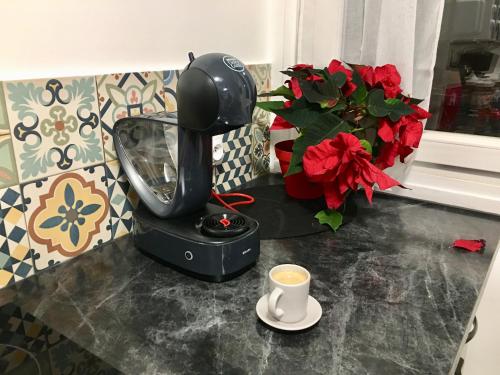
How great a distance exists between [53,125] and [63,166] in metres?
0.08

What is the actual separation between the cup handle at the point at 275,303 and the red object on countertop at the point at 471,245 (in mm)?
507

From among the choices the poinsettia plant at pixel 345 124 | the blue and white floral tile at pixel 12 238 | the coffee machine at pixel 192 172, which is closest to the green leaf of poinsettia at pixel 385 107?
the poinsettia plant at pixel 345 124

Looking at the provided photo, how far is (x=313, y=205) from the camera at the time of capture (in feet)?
3.75

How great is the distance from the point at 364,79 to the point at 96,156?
0.66 m

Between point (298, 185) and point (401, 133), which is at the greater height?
point (401, 133)

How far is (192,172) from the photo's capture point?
33.0 inches

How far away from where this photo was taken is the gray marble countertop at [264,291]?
1.98ft

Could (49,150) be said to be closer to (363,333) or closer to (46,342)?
(46,342)

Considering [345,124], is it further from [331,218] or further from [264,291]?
[264,291]

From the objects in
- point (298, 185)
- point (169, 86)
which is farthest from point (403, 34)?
point (169, 86)

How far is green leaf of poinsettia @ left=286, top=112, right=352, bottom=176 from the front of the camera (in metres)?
0.98

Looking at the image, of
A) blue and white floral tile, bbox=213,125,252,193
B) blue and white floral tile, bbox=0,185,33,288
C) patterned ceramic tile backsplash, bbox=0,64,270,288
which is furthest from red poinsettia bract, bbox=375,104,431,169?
blue and white floral tile, bbox=0,185,33,288

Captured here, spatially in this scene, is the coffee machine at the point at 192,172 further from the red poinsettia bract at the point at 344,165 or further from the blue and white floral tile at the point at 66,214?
the red poinsettia bract at the point at 344,165

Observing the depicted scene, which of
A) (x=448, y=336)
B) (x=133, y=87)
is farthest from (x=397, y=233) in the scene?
(x=133, y=87)
